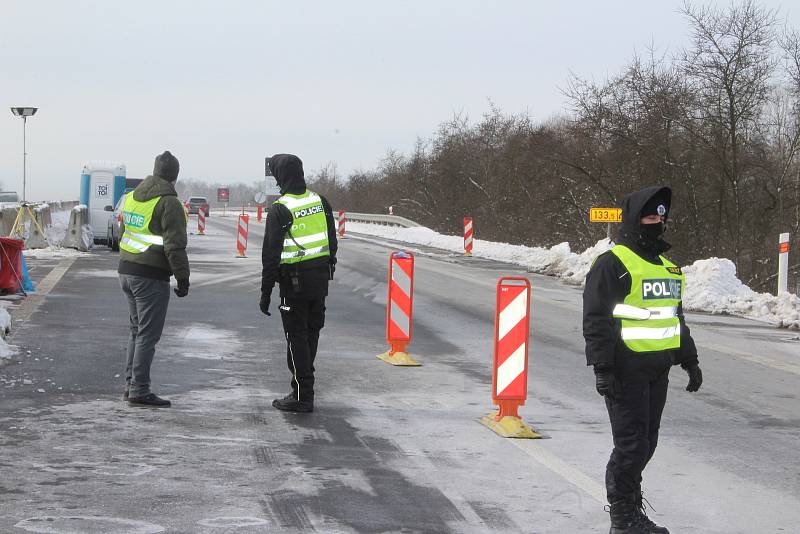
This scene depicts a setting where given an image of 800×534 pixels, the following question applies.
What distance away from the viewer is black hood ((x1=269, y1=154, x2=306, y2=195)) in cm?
873

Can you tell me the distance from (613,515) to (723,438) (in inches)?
122

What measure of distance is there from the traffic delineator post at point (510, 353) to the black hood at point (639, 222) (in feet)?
9.19

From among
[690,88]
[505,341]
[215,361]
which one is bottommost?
[215,361]

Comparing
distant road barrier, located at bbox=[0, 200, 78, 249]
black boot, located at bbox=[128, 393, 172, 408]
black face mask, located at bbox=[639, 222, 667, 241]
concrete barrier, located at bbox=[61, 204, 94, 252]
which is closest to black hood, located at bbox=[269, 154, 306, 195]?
black boot, located at bbox=[128, 393, 172, 408]

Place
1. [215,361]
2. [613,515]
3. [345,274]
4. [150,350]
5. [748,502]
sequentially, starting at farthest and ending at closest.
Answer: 1. [345,274]
2. [215,361]
3. [150,350]
4. [748,502]
5. [613,515]

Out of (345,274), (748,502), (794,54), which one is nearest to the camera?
(748,502)

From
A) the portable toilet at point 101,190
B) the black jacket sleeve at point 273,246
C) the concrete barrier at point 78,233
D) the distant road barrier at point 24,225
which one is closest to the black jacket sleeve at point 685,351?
the black jacket sleeve at point 273,246

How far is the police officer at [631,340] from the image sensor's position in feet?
17.5

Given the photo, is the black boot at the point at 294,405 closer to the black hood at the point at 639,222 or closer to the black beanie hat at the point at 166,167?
the black beanie hat at the point at 166,167

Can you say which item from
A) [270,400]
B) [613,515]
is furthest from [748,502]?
[270,400]

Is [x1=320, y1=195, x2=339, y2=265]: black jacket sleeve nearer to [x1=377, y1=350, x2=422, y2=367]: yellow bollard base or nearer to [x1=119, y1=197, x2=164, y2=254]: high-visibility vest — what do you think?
[x1=119, y1=197, x2=164, y2=254]: high-visibility vest

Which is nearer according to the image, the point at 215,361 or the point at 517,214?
the point at 215,361

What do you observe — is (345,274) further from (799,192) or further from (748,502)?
(748,502)

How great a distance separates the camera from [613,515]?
5363mm
